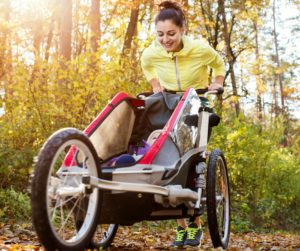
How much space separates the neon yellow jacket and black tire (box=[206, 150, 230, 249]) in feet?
2.41

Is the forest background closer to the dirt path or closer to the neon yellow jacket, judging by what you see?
the dirt path

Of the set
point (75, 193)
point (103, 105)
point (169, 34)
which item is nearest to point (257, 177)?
point (103, 105)

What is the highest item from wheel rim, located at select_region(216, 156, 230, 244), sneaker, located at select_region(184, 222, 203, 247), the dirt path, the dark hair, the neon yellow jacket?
the dark hair

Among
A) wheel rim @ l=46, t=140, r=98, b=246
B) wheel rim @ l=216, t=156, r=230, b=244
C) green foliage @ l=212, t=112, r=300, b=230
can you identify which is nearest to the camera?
wheel rim @ l=46, t=140, r=98, b=246

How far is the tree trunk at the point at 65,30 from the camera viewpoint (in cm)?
1045

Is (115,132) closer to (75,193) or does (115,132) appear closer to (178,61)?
(178,61)

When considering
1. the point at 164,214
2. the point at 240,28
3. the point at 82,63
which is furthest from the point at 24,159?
the point at 240,28

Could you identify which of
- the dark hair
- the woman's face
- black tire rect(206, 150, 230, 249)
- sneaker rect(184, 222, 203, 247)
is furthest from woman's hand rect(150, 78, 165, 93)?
sneaker rect(184, 222, 203, 247)

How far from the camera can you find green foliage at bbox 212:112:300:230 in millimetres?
9805

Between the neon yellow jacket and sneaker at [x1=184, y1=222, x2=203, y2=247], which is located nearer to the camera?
sneaker at [x1=184, y1=222, x2=203, y2=247]

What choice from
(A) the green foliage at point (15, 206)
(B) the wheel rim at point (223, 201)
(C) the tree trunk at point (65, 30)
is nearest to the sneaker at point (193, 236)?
(B) the wheel rim at point (223, 201)

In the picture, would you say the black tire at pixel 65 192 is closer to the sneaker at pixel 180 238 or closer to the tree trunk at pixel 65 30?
the sneaker at pixel 180 238

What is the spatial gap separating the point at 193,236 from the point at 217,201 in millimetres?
474

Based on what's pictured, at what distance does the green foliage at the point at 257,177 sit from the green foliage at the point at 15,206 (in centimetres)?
381
